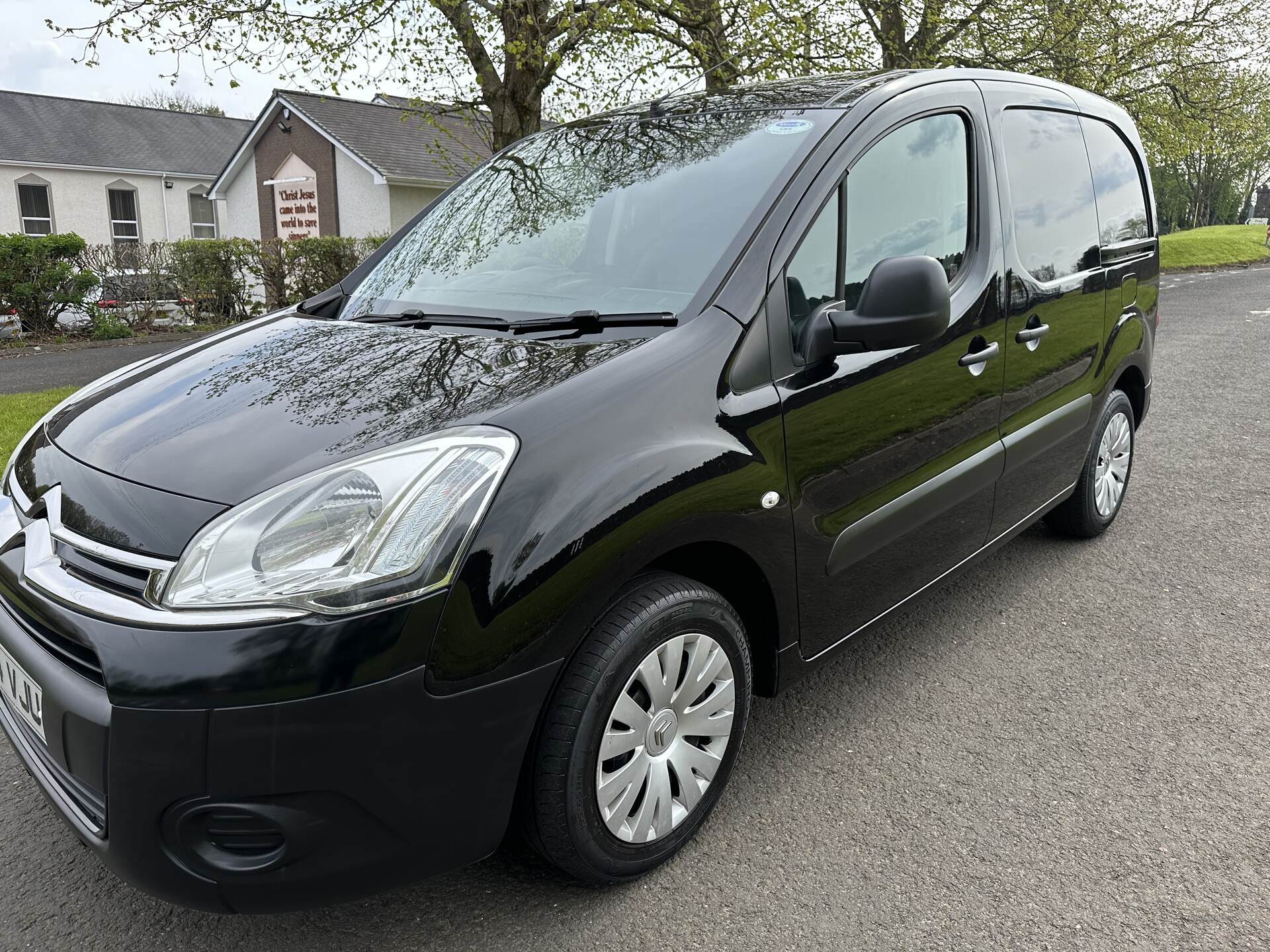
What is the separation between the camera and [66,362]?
36.3 feet

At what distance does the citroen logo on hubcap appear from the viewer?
7.31 feet

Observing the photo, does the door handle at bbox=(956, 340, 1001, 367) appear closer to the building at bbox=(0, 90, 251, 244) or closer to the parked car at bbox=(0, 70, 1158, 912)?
the parked car at bbox=(0, 70, 1158, 912)

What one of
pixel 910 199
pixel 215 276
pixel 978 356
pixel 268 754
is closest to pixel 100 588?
pixel 268 754

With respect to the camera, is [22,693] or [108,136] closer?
[22,693]

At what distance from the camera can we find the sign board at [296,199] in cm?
2755

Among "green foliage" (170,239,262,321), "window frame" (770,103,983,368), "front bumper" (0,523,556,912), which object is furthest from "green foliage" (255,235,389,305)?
"front bumper" (0,523,556,912)

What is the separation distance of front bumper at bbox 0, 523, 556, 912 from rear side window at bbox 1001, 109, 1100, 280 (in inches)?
98.1

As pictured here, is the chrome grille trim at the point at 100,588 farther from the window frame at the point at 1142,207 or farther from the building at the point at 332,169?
the building at the point at 332,169

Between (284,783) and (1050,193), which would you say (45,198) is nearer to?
(1050,193)

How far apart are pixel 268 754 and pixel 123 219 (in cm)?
3564

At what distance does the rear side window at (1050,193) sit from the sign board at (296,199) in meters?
26.2

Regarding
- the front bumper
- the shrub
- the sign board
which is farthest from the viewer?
the sign board

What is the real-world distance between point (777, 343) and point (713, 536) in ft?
1.74

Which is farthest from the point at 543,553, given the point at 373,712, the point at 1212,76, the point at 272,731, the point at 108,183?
the point at 108,183
